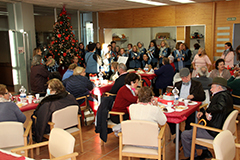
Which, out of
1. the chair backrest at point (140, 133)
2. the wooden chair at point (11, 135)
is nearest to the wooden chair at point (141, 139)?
the chair backrest at point (140, 133)

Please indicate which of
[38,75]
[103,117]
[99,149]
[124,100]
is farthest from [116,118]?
[38,75]

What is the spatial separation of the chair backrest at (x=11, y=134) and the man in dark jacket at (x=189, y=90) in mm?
2748

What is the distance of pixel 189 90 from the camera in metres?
4.99

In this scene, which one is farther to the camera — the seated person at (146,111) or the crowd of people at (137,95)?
the crowd of people at (137,95)

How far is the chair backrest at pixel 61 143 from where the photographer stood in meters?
2.86

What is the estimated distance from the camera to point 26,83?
10.2 m

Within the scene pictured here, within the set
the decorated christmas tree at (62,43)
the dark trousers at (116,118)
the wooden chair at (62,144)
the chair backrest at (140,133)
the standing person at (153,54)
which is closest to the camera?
the wooden chair at (62,144)

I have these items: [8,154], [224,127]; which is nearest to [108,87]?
[224,127]

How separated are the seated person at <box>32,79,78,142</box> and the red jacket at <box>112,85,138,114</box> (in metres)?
0.84

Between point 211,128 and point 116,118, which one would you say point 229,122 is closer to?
point 211,128

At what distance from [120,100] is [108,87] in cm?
225

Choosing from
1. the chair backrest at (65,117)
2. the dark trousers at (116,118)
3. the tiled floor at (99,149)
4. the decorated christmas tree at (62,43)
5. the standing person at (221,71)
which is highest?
the decorated christmas tree at (62,43)

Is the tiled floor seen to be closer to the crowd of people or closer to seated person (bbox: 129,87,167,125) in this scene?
the crowd of people

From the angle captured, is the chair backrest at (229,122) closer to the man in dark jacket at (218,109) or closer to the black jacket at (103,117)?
the man in dark jacket at (218,109)
